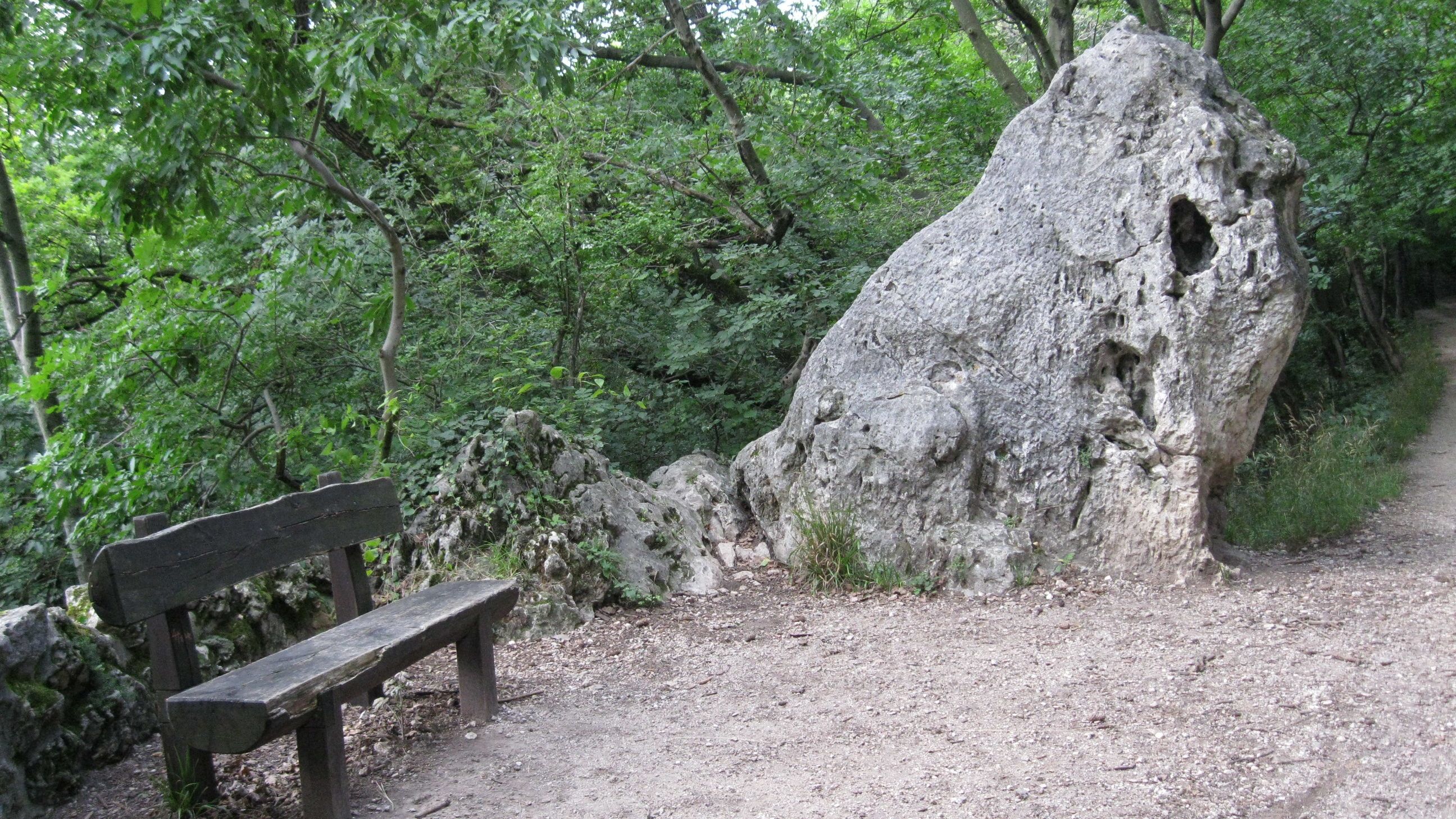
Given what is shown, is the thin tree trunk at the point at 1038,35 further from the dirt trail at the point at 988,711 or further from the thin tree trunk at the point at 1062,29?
the dirt trail at the point at 988,711

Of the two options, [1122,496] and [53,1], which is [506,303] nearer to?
[53,1]

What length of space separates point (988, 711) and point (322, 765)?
258 centimetres

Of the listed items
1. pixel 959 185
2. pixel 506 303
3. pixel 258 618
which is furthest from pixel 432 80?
pixel 258 618

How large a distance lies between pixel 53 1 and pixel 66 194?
4309mm

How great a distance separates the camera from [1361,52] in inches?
435

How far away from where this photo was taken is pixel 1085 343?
18.9ft

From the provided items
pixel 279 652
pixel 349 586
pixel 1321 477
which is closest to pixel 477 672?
pixel 349 586

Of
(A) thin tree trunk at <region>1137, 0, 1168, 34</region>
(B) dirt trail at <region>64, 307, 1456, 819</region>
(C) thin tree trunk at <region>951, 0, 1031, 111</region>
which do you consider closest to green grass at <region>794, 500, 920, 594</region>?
(B) dirt trail at <region>64, 307, 1456, 819</region>

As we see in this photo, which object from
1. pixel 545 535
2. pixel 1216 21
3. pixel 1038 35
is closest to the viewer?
pixel 545 535

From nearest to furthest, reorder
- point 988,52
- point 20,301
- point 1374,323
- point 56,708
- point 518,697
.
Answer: point 56,708 < point 518,697 < point 20,301 < point 988,52 < point 1374,323

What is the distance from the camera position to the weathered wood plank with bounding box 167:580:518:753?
9.07 feet

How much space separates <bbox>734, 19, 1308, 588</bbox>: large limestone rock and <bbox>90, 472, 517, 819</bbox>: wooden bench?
282 cm

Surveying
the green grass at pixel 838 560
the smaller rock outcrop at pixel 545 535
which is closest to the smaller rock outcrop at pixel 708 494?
the smaller rock outcrop at pixel 545 535

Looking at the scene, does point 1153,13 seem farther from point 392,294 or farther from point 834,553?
point 392,294
